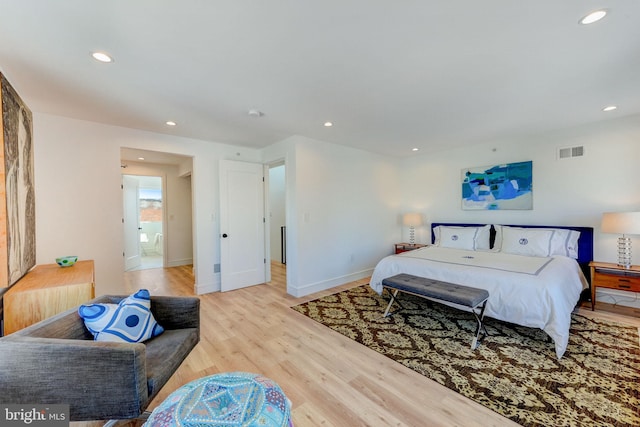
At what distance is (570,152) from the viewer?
3.60 meters

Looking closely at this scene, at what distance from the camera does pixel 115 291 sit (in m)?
3.37

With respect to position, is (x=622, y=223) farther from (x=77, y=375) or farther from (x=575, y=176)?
(x=77, y=375)

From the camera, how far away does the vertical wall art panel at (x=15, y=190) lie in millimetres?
1860

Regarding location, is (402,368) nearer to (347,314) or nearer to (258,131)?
(347,314)

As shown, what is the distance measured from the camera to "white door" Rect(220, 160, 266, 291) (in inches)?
162

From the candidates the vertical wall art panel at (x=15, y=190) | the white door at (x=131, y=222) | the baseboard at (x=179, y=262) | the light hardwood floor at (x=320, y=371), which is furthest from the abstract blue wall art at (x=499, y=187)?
the white door at (x=131, y=222)

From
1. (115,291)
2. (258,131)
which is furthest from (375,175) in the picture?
(115,291)

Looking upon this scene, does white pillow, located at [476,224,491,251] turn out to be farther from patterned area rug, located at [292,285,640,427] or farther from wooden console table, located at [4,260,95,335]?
wooden console table, located at [4,260,95,335]

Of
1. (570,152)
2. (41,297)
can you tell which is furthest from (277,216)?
(570,152)

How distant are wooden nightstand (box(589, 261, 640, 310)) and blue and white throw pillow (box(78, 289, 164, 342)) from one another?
4692 mm

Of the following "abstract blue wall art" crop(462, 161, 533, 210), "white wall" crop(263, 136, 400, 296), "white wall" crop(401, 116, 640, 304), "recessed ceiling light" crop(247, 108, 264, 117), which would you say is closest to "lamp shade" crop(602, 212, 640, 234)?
"white wall" crop(401, 116, 640, 304)

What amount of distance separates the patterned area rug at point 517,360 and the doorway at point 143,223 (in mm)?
5038

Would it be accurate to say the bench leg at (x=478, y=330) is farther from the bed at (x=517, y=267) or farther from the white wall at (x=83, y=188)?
the white wall at (x=83, y=188)

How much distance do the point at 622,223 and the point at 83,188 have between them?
6.41 metres
